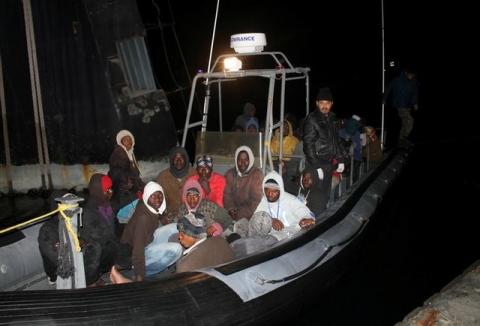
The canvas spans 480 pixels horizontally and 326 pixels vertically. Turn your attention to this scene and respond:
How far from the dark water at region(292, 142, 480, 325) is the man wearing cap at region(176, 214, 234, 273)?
93 centimetres

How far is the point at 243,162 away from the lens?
4.28 m

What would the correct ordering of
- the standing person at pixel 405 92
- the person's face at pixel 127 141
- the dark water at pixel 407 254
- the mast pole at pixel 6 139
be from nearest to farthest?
1. the dark water at pixel 407 254
2. the person's face at pixel 127 141
3. the mast pole at pixel 6 139
4. the standing person at pixel 405 92

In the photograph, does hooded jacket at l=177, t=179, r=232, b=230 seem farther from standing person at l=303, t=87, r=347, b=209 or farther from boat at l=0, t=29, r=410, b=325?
standing person at l=303, t=87, r=347, b=209

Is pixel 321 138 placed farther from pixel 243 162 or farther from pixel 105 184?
pixel 105 184

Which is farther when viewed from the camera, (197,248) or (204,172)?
(204,172)

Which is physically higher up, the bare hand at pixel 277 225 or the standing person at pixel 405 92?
the standing person at pixel 405 92

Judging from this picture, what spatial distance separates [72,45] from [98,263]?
5.19 m

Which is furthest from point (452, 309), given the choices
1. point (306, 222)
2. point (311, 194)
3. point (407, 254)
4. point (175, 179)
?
point (175, 179)

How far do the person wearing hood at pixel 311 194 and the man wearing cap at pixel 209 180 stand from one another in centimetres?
75

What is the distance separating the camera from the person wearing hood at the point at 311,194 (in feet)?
14.3

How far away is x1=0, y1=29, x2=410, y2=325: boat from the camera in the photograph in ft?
7.59

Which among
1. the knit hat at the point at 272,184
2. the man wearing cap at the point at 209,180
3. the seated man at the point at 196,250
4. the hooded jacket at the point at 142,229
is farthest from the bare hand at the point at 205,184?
the seated man at the point at 196,250

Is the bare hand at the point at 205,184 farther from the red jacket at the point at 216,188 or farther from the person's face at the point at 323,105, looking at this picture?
the person's face at the point at 323,105

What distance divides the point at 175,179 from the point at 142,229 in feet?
3.67
